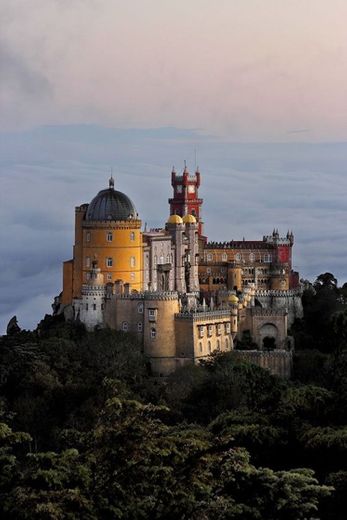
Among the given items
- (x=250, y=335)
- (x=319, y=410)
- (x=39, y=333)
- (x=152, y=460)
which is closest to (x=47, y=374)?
(x=39, y=333)

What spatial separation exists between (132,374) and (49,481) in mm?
35281

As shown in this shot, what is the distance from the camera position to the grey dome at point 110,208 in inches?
2921

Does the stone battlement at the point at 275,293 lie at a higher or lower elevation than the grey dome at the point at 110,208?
lower

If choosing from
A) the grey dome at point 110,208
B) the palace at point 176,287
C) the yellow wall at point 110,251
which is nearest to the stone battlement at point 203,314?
the palace at point 176,287

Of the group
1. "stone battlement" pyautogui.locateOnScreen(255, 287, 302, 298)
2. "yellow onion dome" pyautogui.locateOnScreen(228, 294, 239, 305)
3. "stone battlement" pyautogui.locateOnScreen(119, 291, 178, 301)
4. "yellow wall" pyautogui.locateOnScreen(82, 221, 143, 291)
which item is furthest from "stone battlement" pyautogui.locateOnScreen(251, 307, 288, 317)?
"yellow wall" pyautogui.locateOnScreen(82, 221, 143, 291)

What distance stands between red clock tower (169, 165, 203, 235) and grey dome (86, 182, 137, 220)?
47.7 ft

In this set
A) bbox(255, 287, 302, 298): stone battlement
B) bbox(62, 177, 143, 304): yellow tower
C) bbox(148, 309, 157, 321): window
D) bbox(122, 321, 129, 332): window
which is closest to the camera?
bbox(148, 309, 157, 321): window

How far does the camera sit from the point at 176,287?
3108 inches

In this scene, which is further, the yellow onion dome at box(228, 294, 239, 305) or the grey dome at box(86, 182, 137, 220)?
the yellow onion dome at box(228, 294, 239, 305)

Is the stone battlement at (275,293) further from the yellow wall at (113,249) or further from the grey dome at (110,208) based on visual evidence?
the grey dome at (110,208)

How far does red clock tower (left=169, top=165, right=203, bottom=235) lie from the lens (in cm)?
8969

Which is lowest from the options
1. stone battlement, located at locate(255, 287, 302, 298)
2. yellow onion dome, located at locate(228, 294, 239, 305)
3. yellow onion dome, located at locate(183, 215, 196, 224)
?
yellow onion dome, located at locate(228, 294, 239, 305)

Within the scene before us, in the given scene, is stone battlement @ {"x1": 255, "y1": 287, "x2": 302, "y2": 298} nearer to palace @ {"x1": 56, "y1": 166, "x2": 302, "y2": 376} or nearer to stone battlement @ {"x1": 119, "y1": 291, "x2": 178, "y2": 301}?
palace @ {"x1": 56, "y1": 166, "x2": 302, "y2": 376}

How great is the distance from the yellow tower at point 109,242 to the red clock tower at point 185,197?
14.7 metres
